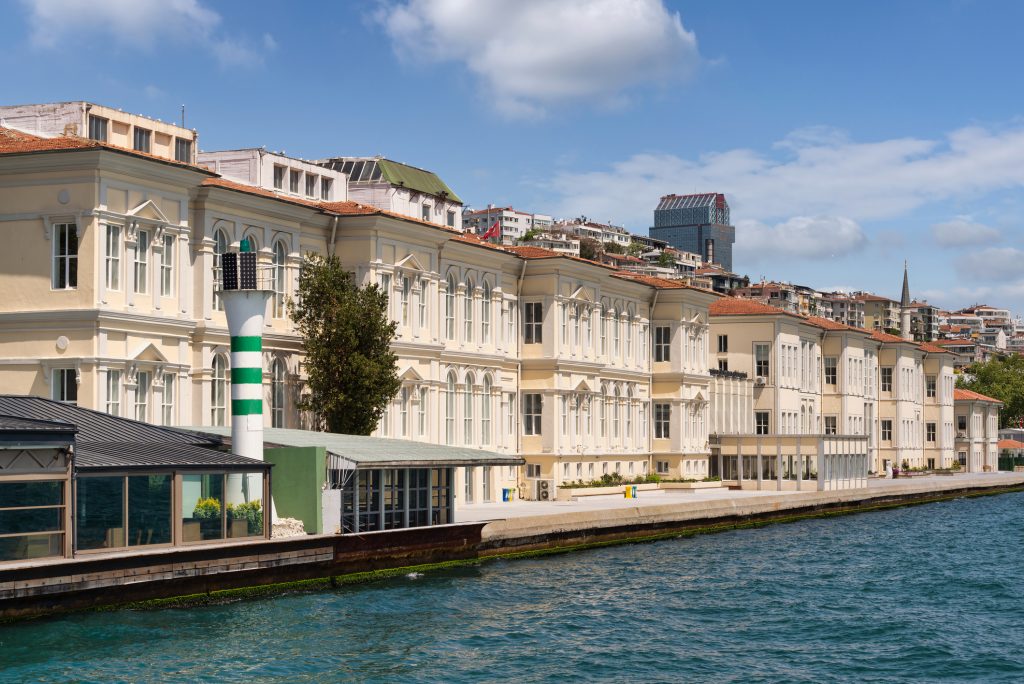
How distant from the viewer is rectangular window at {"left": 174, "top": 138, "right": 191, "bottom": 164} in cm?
5616

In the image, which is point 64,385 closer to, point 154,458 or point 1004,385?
point 154,458

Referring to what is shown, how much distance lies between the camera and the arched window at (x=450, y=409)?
187ft

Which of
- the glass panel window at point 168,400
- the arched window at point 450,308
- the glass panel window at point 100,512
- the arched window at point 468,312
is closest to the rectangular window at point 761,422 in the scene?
the arched window at point 468,312

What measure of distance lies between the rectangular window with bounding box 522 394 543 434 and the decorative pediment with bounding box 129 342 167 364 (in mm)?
24842

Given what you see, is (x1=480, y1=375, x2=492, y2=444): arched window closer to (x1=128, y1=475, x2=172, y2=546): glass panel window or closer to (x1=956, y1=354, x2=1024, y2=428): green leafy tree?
(x1=128, y1=475, x2=172, y2=546): glass panel window

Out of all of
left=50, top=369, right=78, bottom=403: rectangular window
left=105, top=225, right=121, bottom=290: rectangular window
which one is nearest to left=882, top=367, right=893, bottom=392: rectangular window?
left=105, top=225, right=121, bottom=290: rectangular window

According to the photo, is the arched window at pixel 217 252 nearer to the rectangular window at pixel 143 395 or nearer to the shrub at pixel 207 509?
the rectangular window at pixel 143 395

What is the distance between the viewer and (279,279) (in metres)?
48.4

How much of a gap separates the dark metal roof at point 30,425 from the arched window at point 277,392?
53.6ft

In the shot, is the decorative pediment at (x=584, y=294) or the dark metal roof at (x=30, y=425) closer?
the dark metal roof at (x=30, y=425)

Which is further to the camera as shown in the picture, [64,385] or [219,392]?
[219,392]

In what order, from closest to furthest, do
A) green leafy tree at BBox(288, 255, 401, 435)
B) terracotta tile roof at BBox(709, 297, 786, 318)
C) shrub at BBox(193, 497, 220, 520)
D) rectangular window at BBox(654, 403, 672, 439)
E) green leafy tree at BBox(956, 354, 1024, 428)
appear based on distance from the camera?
shrub at BBox(193, 497, 220, 520), green leafy tree at BBox(288, 255, 401, 435), rectangular window at BBox(654, 403, 672, 439), terracotta tile roof at BBox(709, 297, 786, 318), green leafy tree at BBox(956, 354, 1024, 428)

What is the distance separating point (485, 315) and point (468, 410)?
14.1ft

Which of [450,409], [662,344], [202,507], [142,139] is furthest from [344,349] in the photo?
[662,344]
